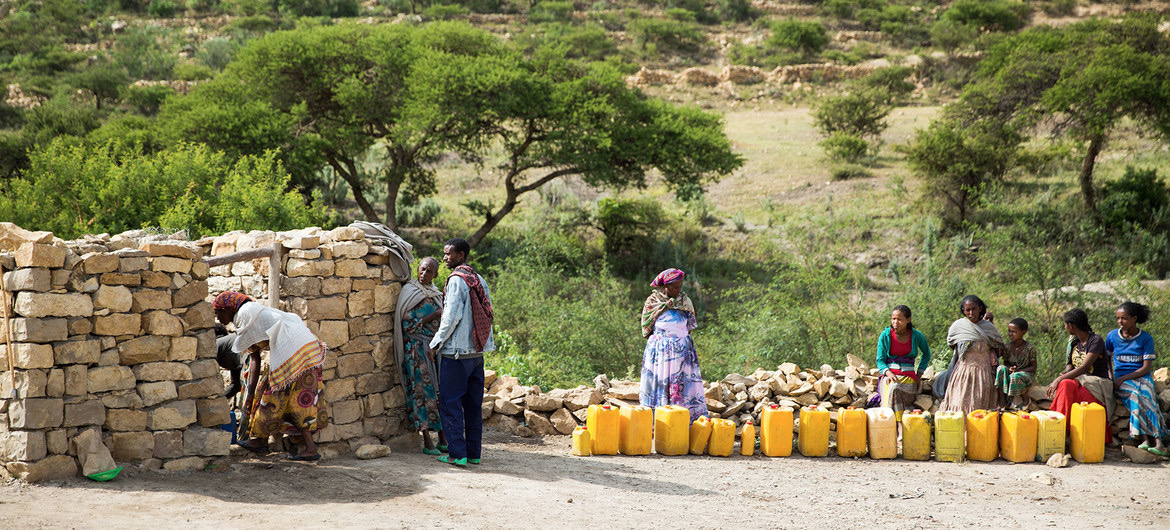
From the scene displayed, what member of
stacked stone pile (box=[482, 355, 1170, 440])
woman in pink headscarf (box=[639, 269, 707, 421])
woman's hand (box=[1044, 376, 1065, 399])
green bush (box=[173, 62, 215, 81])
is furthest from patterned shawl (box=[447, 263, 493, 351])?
green bush (box=[173, 62, 215, 81])

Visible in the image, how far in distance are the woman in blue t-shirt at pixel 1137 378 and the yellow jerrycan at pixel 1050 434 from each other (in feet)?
1.92

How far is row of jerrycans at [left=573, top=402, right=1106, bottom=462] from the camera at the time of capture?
703 centimetres

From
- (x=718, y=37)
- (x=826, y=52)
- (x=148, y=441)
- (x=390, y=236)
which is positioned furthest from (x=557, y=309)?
(x=718, y=37)

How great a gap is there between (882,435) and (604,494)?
2.50 m

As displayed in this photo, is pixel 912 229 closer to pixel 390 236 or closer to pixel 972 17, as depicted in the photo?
pixel 390 236

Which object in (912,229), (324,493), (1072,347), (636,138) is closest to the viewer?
(324,493)

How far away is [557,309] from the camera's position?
1345 cm

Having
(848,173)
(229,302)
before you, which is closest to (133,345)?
(229,302)

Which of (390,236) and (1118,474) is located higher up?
(390,236)

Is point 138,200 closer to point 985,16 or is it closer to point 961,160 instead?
point 961,160

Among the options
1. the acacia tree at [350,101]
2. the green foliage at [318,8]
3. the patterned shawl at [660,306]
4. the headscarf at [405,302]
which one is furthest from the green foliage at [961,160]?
the green foliage at [318,8]

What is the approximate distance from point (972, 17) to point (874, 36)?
574 cm

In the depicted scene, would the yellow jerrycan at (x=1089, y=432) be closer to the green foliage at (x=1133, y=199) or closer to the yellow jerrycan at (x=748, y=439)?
the yellow jerrycan at (x=748, y=439)

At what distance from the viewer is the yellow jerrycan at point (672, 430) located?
7.13m
